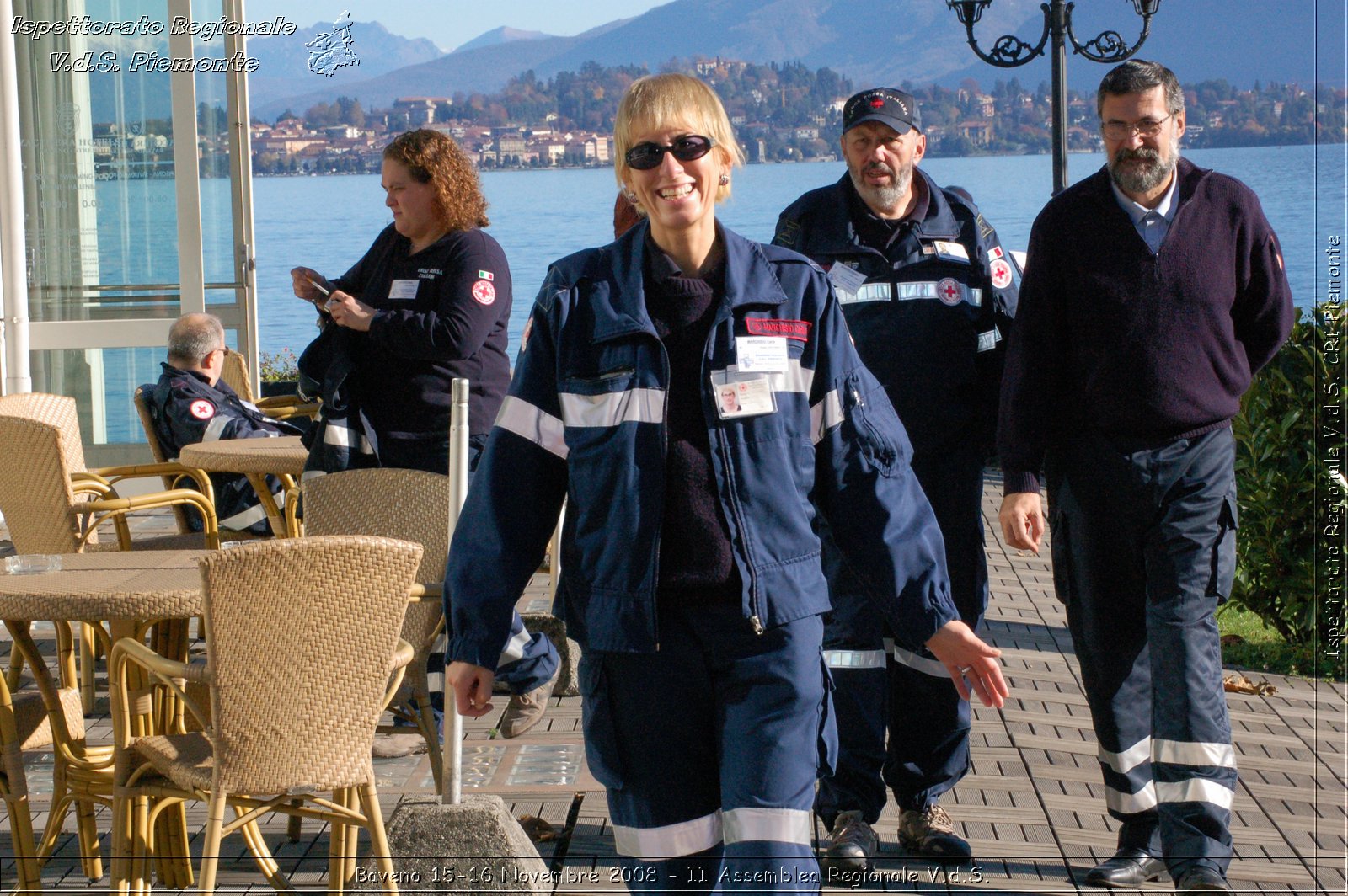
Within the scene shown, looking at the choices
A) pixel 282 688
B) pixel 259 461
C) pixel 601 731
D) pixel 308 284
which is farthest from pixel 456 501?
pixel 259 461

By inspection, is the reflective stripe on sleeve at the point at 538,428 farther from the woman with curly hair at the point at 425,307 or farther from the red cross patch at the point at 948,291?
the woman with curly hair at the point at 425,307

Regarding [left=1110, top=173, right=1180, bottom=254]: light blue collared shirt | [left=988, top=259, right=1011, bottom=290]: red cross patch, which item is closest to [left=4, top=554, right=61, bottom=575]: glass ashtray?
[left=988, top=259, right=1011, bottom=290]: red cross patch

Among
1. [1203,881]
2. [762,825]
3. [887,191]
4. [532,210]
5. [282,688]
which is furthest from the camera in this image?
[532,210]

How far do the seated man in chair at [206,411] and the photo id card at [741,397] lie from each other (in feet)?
13.4

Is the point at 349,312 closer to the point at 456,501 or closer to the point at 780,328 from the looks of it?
the point at 456,501

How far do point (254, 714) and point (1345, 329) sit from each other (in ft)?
15.0

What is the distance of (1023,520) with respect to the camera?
3848mm

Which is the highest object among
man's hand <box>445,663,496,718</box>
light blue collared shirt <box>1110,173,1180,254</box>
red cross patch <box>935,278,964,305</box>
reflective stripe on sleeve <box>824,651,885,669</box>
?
light blue collared shirt <box>1110,173,1180,254</box>

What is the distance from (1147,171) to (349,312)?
2385 millimetres

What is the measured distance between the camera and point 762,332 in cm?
248

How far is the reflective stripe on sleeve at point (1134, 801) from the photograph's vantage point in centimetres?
379

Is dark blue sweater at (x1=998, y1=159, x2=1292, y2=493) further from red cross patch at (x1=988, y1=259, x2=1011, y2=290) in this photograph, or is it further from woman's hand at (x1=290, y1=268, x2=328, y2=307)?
woman's hand at (x1=290, y1=268, x2=328, y2=307)

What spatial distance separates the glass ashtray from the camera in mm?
3791

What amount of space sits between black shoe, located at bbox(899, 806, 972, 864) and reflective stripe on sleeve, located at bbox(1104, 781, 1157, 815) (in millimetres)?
396
